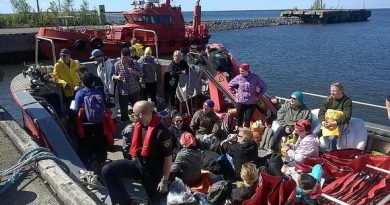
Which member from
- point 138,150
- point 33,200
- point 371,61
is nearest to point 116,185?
point 138,150

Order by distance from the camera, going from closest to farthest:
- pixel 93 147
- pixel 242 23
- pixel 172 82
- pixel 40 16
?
pixel 93 147 < pixel 172 82 < pixel 40 16 < pixel 242 23

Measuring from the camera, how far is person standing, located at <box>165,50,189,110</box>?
7530 mm

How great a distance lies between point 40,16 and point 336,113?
42269 mm

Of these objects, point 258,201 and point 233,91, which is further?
point 233,91

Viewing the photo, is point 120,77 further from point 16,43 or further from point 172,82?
Answer: point 16,43

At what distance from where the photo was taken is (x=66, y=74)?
6.45 m

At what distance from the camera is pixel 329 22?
83125 millimetres

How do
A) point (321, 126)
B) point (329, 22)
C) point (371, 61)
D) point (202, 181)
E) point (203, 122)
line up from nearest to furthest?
point (202, 181), point (321, 126), point (203, 122), point (371, 61), point (329, 22)

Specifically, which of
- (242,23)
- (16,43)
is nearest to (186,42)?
(16,43)

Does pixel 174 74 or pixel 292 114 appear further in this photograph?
pixel 174 74

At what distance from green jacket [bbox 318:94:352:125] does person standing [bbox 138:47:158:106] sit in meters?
3.19

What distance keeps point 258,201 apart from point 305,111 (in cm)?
252

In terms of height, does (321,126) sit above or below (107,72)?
below

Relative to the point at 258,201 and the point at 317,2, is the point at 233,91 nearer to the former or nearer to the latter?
the point at 258,201
